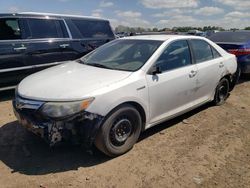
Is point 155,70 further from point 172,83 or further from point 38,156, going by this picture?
point 38,156

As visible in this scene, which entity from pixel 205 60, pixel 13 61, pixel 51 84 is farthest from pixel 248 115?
pixel 13 61

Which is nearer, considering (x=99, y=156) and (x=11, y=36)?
(x=99, y=156)

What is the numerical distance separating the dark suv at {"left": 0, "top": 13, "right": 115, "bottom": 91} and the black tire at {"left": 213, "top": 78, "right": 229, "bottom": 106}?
3.54m

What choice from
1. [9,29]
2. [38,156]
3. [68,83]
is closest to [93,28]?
[9,29]

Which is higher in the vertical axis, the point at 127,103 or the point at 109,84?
the point at 109,84

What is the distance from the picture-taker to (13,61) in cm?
658

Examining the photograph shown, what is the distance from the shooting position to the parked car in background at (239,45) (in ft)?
27.6

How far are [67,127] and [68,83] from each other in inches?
26.9

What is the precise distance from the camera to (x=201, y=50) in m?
5.62

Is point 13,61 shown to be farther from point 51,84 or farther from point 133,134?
point 133,134

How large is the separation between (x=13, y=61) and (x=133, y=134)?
11.9 ft

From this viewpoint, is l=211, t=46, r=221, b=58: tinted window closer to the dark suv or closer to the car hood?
the car hood

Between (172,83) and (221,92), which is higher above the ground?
(172,83)

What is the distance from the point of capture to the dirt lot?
3529mm
